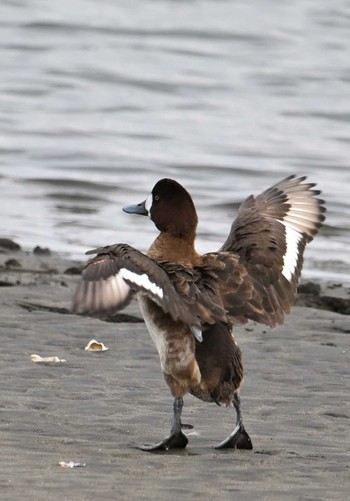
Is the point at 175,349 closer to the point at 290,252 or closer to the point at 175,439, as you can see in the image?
the point at 175,439

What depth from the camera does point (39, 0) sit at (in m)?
27.7

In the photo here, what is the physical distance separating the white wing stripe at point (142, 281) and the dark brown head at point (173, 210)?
87 cm

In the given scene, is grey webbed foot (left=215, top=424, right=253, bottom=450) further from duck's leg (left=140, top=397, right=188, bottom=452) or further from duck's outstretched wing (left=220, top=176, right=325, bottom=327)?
duck's outstretched wing (left=220, top=176, right=325, bottom=327)

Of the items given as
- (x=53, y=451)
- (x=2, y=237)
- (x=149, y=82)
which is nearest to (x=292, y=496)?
(x=53, y=451)

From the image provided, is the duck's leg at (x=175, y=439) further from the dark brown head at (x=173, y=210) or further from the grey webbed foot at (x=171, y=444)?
the dark brown head at (x=173, y=210)

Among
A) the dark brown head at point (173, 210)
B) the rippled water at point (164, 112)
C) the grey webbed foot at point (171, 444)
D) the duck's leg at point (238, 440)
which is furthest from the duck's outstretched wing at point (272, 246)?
the rippled water at point (164, 112)

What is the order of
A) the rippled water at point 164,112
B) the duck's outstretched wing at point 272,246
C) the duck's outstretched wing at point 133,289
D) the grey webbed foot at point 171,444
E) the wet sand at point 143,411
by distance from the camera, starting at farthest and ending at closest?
the rippled water at point 164,112 < the duck's outstretched wing at point 272,246 < the grey webbed foot at point 171,444 < the duck's outstretched wing at point 133,289 < the wet sand at point 143,411

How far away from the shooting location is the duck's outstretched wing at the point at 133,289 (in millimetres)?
6066

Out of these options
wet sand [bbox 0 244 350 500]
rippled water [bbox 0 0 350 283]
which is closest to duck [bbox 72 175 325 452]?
wet sand [bbox 0 244 350 500]

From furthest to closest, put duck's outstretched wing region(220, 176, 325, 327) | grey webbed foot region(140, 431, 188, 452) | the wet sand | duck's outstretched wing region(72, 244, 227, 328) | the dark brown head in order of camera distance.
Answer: the dark brown head < duck's outstretched wing region(220, 176, 325, 327) < grey webbed foot region(140, 431, 188, 452) < duck's outstretched wing region(72, 244, 227, 328) < the wet sand

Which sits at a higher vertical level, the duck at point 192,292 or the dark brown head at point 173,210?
the dark brown head at point 173,210

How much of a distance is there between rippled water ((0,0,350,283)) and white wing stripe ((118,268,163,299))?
5.40 meters

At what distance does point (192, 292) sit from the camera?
630cm

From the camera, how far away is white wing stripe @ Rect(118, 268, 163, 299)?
19.9ft
